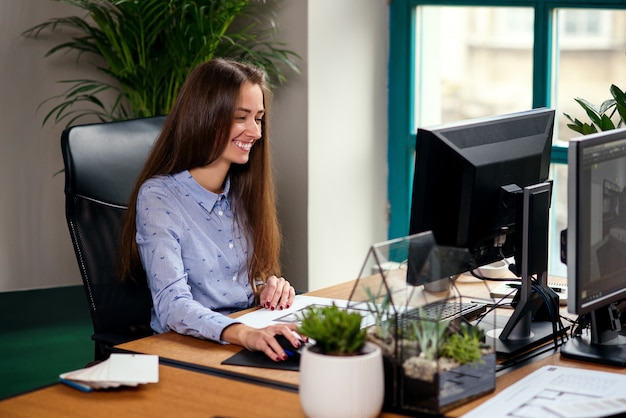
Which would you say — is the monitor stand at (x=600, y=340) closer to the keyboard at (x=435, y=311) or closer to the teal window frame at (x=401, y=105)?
the keyboard at (x=435, y=311)

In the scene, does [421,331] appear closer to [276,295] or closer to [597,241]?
[597,241]

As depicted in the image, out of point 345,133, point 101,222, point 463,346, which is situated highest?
point 345,133

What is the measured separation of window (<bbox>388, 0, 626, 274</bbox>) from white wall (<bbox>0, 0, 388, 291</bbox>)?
0.33 feet

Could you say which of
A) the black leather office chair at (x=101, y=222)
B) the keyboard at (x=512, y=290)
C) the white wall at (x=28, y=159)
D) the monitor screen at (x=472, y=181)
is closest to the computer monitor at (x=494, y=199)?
the monitor screen at (x=472, y=181)

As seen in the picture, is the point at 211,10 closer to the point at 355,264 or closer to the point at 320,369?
the point at 355,264

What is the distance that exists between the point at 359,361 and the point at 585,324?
32.1 inches

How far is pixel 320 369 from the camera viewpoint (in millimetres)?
1585

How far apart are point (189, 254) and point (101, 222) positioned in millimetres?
296

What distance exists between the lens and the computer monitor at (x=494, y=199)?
6.67 ft

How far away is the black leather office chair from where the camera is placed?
Answer: 8.18 feet

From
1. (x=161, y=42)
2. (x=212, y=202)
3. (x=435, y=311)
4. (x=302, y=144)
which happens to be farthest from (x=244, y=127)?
(x=161, y=42)

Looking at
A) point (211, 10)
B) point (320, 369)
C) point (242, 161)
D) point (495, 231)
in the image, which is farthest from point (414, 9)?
point (320, 369)

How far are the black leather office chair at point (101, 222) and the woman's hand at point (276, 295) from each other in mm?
317

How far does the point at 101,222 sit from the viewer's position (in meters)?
2.54
